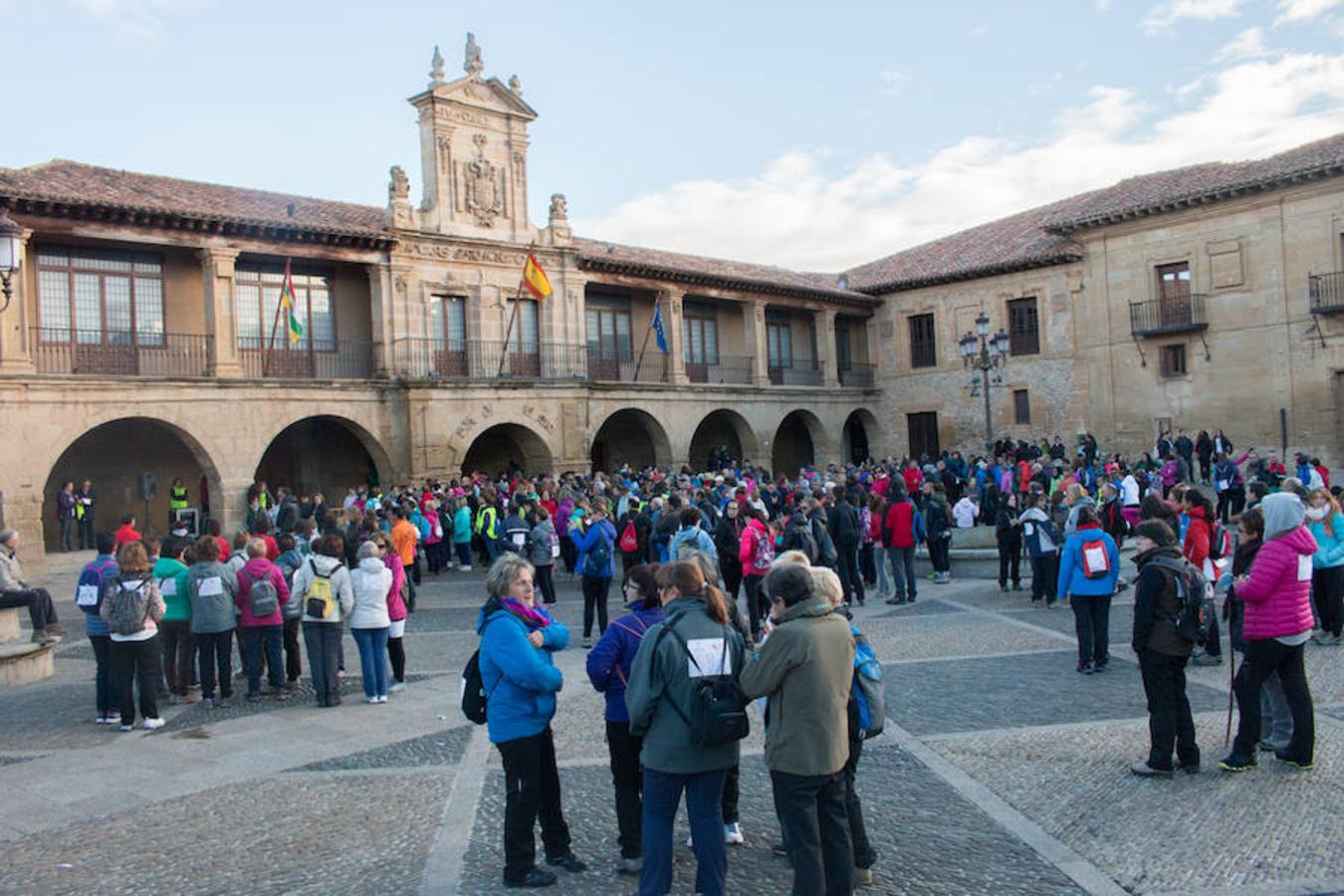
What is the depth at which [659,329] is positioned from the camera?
1156 inches

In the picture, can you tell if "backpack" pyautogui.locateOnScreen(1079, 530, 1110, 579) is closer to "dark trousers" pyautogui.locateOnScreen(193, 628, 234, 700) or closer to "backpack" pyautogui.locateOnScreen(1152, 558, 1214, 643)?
"backpack" pyautogui.locateOnScreen(1152, 558, 1214, 643)

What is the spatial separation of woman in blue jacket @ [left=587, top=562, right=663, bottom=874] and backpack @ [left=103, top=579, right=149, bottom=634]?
5.11m

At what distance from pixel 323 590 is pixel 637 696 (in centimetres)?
539

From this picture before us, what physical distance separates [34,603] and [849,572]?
9495mm

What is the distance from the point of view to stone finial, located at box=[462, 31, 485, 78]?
88.0 feet

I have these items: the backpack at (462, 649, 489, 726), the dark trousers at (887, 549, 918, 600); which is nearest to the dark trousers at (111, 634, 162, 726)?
the backpack at (462, 649, 489, 726)

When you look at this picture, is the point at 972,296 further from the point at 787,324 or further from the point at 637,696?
the point at 637,696

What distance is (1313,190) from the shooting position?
27.1 metres

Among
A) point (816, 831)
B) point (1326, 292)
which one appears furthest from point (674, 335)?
point (816, 831)

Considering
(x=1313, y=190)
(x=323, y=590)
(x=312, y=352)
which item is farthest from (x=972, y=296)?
(x=323, y=590)

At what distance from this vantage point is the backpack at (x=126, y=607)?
856 cm

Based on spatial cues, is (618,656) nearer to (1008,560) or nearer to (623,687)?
(623,687)

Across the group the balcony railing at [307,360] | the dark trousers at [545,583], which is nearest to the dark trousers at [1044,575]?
the dark trousers at [545,583]

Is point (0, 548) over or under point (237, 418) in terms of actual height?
under
